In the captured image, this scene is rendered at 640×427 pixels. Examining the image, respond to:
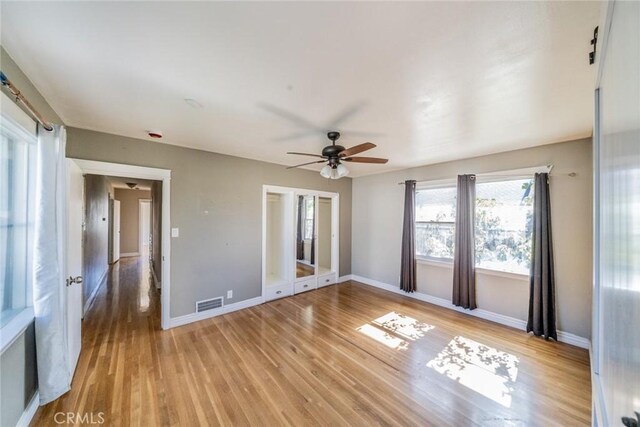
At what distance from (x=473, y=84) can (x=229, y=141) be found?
9.03 feet

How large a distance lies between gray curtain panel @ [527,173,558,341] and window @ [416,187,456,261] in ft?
3.62

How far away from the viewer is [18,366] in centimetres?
164

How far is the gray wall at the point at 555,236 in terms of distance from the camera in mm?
2871

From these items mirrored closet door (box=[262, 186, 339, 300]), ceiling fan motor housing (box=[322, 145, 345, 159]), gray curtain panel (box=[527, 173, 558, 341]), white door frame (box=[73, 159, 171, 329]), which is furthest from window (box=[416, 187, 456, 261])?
white door frame (box=[73, 159, 171, 329])

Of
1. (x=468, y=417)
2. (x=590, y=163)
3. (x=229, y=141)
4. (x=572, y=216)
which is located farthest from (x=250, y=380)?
(x=590, y=163)

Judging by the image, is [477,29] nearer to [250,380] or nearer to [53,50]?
[53,50]

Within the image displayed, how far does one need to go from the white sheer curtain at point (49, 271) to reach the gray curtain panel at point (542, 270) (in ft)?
16.7

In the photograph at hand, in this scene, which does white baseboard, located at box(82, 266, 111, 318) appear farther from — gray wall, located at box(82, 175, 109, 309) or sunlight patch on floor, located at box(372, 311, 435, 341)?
sunlight patch on floor, located at box(372, 311, 435, 341)

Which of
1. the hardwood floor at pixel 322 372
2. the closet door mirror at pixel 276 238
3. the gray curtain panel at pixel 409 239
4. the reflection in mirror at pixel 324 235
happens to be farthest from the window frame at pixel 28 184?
the gray curtain panel at pixel 409 239

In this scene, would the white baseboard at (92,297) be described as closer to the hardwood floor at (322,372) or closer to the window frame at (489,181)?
the hardwood floor at (322,372)

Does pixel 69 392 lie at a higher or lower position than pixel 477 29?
lower

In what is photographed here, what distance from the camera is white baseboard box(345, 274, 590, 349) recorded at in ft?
9.48

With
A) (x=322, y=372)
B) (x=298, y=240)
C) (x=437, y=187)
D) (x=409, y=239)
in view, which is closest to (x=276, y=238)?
(x=298, y=240)

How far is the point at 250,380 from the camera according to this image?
222 centimetres
